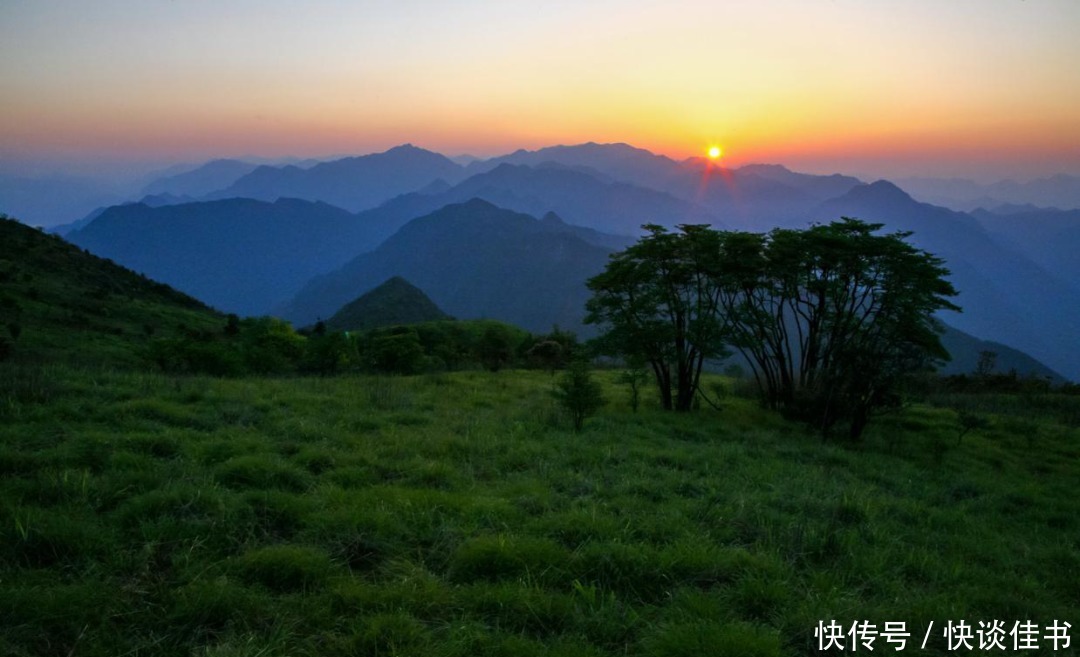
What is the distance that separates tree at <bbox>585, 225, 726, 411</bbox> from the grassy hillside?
1537cm

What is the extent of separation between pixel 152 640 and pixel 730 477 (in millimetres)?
7267

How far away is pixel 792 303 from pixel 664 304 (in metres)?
4.68

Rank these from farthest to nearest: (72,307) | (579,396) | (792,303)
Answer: (72,307)
(792,303)
(579,396)

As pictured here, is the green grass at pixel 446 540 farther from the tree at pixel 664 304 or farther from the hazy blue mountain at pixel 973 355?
the hazy blue mountain at pixel 973 355

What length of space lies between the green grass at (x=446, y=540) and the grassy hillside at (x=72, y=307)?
11.3 metres

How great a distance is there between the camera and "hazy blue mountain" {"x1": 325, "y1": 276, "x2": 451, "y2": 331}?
328ft

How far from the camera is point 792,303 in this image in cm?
1756

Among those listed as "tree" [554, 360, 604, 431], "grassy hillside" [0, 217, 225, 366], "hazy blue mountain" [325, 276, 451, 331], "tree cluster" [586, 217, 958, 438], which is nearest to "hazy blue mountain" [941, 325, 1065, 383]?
"hazy blue mountain" [325, 276, 451, 331]

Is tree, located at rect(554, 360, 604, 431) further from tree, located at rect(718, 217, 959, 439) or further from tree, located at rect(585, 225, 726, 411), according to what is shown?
tree, located at rect(718, 217, 959, 439)

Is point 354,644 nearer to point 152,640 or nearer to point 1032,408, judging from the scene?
point 152,640

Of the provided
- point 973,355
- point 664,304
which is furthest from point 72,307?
point 973,355

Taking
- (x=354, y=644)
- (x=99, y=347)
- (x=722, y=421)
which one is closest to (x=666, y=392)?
(x=722, y=421)

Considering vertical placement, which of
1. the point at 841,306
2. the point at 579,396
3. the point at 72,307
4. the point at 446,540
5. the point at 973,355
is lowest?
the point at 446,540

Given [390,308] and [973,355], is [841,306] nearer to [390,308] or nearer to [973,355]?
[390,308]
